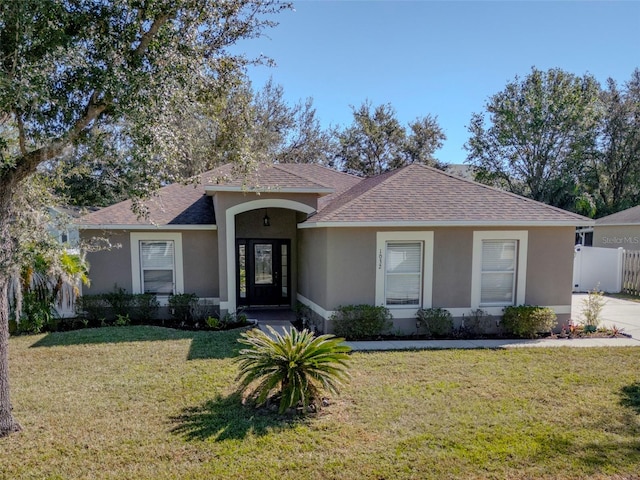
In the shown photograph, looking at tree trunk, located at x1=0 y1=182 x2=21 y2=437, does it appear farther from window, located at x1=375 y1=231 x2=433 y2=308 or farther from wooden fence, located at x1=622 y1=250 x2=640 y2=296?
wooden fence, located at x1=622 y1=250 x2=640 y2=296

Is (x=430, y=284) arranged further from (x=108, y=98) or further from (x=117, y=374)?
(x=108, y=98)

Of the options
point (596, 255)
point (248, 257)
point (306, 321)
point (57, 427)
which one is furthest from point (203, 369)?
point (596, 255)

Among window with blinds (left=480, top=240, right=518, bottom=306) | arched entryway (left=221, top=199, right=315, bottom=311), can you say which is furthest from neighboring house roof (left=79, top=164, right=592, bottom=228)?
arched entryway (left=221, top=199, right=315, bottom=311)

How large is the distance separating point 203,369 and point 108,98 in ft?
16.1

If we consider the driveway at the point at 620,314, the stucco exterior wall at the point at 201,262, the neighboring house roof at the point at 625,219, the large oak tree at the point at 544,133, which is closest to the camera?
the driveway at the point at 620,314

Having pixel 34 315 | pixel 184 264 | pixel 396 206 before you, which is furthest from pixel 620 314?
pixel 34 315

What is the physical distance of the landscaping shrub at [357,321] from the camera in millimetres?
9859

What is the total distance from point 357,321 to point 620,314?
9.13m

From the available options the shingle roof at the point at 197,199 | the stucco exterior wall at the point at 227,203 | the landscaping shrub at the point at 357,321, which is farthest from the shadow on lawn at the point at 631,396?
the stucco exterior wall at the point at 227,203

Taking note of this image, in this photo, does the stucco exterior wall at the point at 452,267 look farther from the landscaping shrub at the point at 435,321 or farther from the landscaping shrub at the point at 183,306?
the landscaping shrub at the point at 183,306

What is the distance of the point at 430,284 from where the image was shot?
10.4 metres

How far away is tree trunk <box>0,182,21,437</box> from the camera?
4848mm

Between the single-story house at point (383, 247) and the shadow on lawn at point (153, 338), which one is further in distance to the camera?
the single-story house at point (383, 247)

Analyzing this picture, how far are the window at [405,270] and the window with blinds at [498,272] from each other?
1490mm
